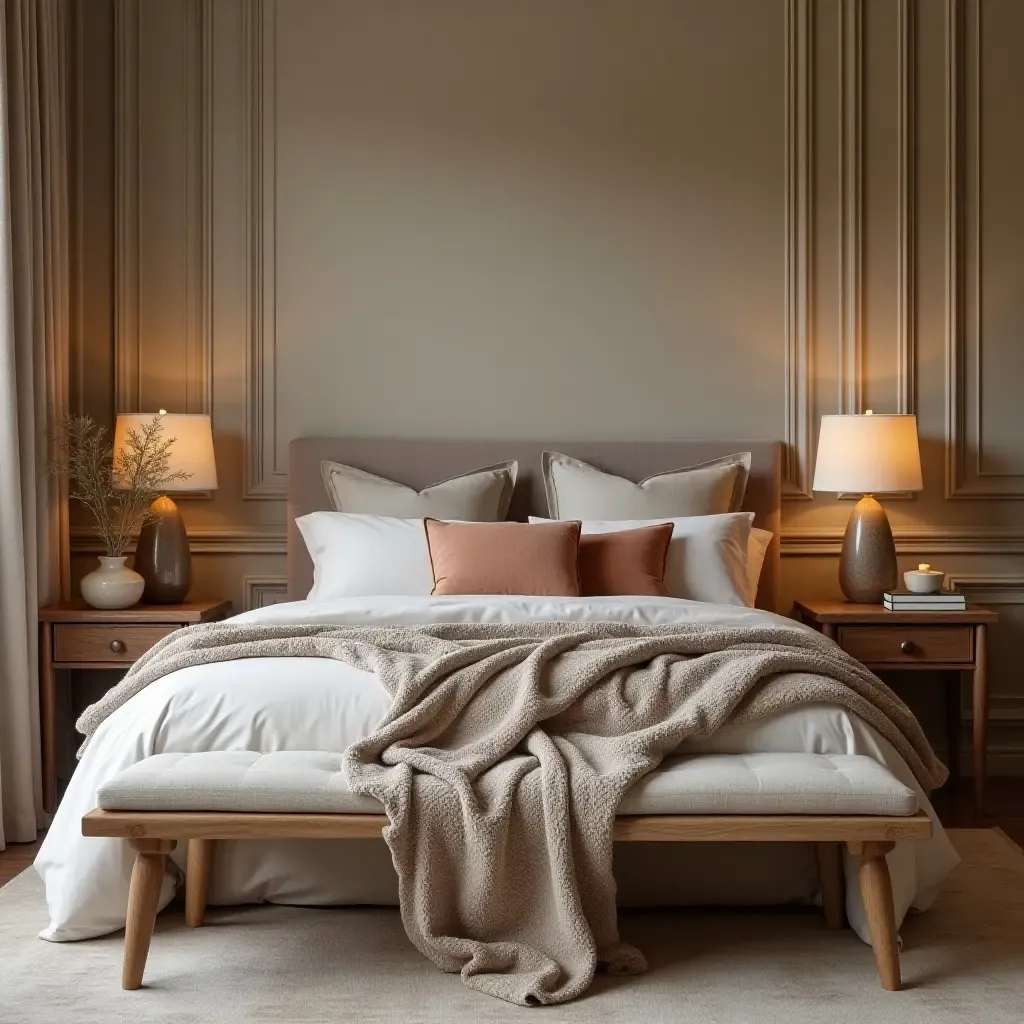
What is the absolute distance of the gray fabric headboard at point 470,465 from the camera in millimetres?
4859

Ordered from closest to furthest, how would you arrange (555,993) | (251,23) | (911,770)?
(555,993), (911,770), (251,23)

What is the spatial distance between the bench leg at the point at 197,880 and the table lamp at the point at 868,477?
251 cm

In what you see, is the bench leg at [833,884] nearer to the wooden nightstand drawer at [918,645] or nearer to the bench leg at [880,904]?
the bench leg at [880,904]

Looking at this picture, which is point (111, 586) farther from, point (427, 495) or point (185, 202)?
point (185, 202)

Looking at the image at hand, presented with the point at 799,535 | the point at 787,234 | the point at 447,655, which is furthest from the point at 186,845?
the point at 787,234

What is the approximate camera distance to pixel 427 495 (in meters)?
4.67

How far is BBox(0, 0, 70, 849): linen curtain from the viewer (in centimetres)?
410

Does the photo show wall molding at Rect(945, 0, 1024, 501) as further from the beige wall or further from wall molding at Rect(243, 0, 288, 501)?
wall molding at Rect(243, 0, 288, 501)

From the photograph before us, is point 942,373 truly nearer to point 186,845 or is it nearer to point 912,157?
point 912,157

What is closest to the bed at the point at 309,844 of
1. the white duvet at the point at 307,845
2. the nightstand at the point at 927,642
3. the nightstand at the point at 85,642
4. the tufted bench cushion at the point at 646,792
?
the white duvet at the point at 307,845

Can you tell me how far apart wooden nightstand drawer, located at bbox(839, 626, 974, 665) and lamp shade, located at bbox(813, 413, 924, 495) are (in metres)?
0.50

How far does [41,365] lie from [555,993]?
2.87 metres

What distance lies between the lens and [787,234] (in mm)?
4965

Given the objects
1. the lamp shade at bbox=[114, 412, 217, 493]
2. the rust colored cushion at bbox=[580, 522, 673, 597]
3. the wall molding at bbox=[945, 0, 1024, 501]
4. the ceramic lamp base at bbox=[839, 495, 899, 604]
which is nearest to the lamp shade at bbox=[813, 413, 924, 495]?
the ceramic lamp base at bbox=[839, 495, 899, 604]
